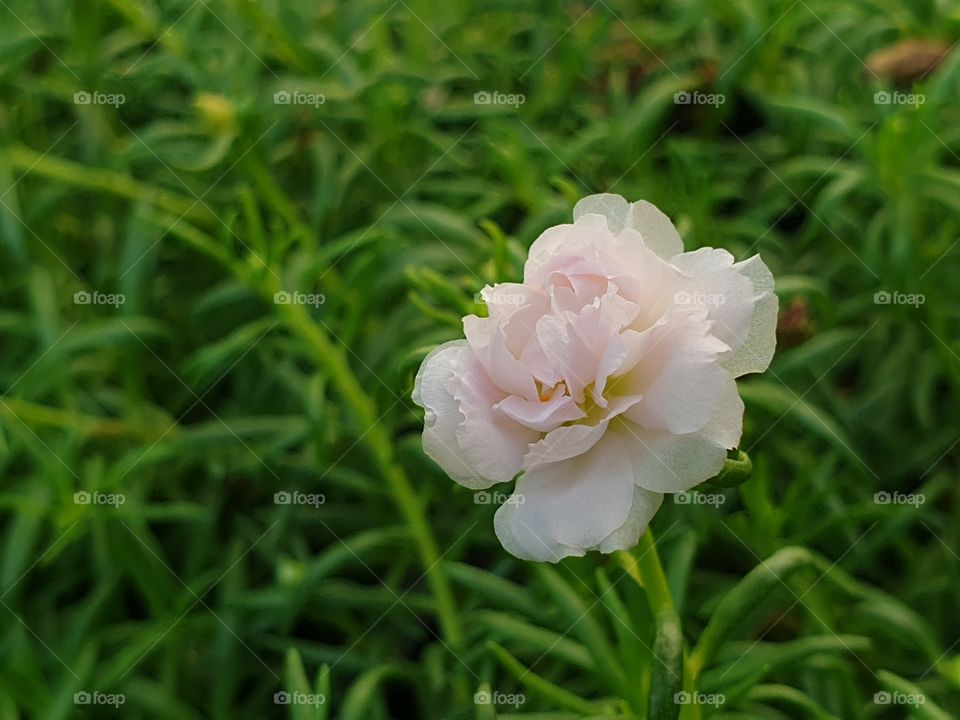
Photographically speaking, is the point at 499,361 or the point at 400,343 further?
the point at 400,343

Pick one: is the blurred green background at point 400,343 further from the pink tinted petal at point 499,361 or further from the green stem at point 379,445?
the pink tinted petal at point 499,361

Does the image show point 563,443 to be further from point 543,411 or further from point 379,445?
point 379,445

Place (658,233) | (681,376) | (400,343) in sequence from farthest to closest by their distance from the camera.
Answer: (400,343) → (658,233) → (681,376)

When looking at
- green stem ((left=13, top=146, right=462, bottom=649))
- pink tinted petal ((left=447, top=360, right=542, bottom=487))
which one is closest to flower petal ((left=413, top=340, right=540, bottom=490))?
pink tinted petal ((left=447, top=360, right=542, bottom=487))

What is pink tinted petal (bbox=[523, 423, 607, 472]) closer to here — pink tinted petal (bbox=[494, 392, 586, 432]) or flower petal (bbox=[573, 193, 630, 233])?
pink tinted petal (bbox=[494, 392, 586, 432])

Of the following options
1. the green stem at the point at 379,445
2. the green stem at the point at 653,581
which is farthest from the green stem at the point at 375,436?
the green stem at the point at 653,581

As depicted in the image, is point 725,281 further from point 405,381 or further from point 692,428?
point 405,381

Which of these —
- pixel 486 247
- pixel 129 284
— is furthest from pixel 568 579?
pixel 129 284

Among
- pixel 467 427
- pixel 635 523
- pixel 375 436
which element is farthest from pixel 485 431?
pixel 375 436
